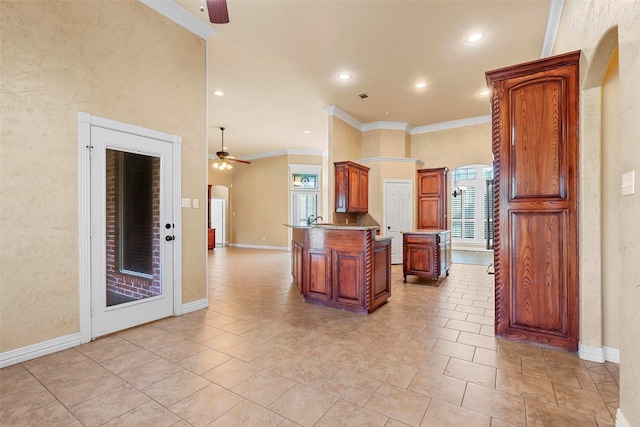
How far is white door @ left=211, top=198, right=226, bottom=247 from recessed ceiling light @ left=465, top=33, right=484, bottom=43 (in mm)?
10065

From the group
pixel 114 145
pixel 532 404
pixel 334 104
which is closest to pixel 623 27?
pixel 532 404

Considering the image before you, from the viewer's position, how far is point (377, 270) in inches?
149

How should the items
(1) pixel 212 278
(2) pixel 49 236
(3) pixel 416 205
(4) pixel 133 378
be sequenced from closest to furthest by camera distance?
(4) pixel 133 378
(2) pixel 49 236
(1) pixel 212 278
(3) pixel 416 205

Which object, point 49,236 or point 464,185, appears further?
point 464,185

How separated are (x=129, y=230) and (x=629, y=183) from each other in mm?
3932

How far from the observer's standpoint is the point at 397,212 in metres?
7.34

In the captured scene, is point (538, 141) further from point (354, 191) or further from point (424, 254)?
point (354, 191)

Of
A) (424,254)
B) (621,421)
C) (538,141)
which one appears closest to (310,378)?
(621,421)

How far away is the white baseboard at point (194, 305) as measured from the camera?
355cm

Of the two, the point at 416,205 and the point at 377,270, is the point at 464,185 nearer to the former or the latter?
the point at 416,205

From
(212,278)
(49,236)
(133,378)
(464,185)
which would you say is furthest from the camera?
(464,185)

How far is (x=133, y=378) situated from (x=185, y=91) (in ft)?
9.93

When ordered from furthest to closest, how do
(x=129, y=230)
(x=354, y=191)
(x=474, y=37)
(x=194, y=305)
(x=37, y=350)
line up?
1. (x=354, y=191)
2. (x=474, y=37)
3. (x=194, y=305)
4. (x=129, y=230)
5. (x=37, y=350)

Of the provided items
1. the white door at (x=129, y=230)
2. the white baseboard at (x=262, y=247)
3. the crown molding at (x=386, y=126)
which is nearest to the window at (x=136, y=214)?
the white door at (x=129, y=230)
